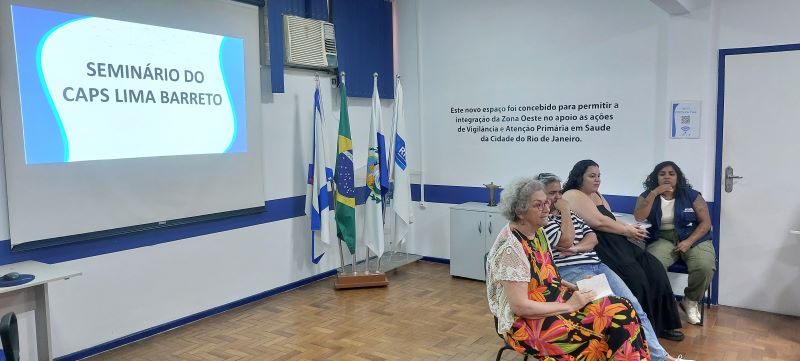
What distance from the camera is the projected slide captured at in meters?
3.24

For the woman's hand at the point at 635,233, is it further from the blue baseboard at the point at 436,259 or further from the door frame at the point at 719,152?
the blue baseboard at the point at 436,259

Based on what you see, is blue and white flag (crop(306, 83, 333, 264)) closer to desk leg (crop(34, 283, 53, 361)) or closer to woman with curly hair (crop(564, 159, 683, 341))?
woman with curly hair (crop(564, 159, 683, 341))

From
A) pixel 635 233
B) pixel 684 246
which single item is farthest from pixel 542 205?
pixel 684 246

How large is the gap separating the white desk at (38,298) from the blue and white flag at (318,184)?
2.18 metres

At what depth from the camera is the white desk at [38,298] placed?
274 centimetres

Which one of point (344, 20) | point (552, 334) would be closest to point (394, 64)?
point (344, 20)

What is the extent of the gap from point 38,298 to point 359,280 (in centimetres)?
261

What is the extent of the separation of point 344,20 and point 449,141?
158 cm

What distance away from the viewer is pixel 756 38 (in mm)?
4078

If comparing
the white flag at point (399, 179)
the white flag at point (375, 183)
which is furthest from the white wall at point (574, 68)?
the white flag at point (375, 183)

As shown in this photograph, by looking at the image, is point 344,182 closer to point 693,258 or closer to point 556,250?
point 556,250

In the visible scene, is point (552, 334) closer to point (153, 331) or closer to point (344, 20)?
point (153, 331)

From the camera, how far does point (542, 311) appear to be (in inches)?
95.2

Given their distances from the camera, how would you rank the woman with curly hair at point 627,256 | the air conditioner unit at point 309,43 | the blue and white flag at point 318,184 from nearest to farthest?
the woman with curly hair at point 627,256 < the air conditioner unit at point 309,43 < the blue and white flag at point 318,184
